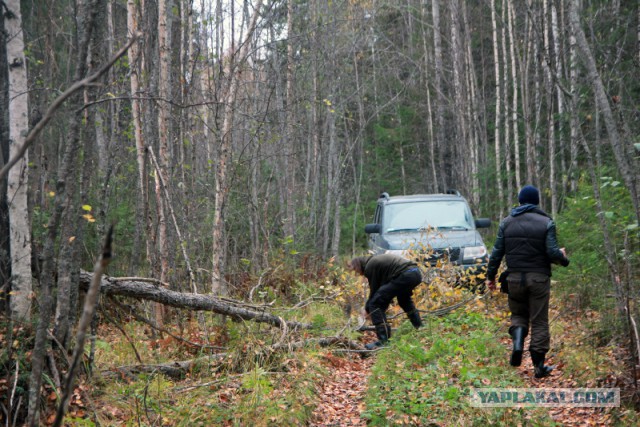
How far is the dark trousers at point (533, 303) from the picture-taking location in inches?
236

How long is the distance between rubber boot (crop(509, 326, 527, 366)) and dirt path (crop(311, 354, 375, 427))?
1698mm

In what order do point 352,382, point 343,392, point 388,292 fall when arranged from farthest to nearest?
1. point 388,292
2. point 352,382
3. point 343,392

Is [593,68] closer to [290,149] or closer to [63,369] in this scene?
[63,369]

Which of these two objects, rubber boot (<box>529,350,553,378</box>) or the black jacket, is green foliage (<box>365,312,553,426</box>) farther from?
the black jacket

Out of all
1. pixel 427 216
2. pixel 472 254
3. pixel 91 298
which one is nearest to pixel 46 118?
pixel 91 298

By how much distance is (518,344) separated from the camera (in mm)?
6164

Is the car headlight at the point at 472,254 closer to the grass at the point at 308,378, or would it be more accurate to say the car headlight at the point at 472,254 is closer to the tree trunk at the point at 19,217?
the grass at the point at 308,378

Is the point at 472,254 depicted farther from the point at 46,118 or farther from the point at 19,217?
the point at 46,118

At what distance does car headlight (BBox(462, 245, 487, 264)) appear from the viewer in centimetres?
1011

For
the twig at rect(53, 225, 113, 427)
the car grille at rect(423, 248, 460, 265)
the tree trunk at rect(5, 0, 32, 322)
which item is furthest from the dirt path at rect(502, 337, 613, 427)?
the tree trunk at rect(5, 0, 32, 322)

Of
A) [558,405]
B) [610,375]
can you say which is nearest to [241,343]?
[558,405]

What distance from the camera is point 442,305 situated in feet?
31.6

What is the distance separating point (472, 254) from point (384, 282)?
2.67 m

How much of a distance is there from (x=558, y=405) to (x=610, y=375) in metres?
0.58
